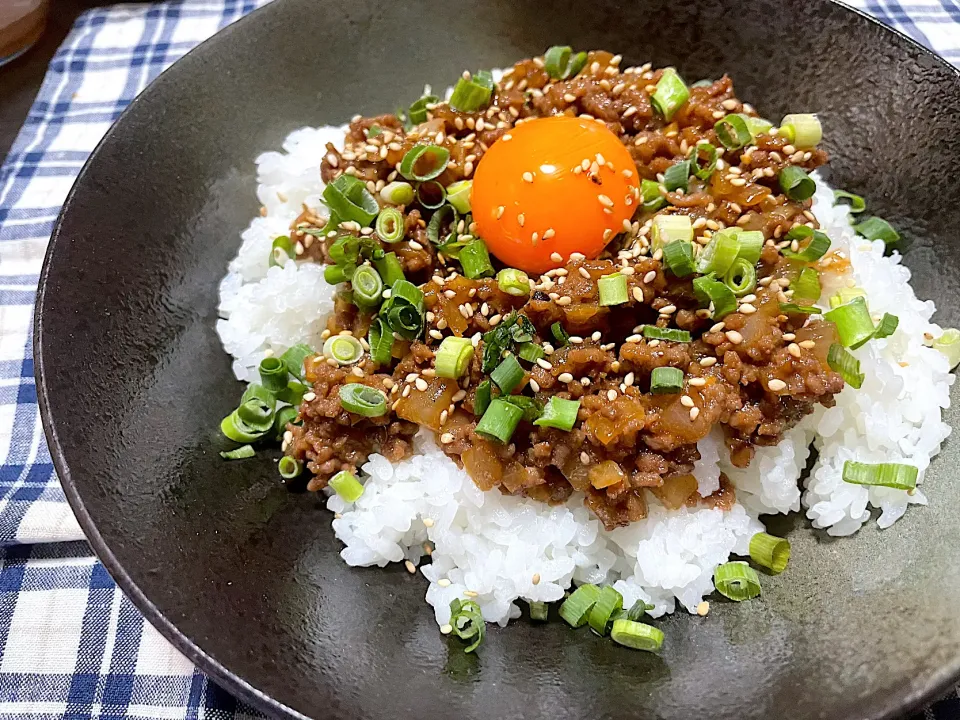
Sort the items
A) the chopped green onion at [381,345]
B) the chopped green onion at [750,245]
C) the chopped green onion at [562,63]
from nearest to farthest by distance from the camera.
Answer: the chopped green onion at [750,245], the chopped green onion at [381,345], the chopped green onion at [562,63]

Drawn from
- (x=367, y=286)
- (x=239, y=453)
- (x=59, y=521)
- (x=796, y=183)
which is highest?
(x=796, y=183)

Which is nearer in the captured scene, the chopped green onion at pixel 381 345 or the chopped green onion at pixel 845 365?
the chopped green onion at pixel 845 365

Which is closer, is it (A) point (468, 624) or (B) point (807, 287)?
(A) point (468, 624)

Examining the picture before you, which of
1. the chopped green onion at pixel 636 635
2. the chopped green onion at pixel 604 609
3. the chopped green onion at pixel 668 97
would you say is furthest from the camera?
the chopped green onion at pixel 668 97

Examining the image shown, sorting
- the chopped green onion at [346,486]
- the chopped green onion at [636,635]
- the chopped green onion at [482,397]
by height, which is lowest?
the chopped green onion at [346,486]

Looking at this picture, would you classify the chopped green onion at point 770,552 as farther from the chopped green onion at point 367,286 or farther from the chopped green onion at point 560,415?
the chopped green onion at point 367,286

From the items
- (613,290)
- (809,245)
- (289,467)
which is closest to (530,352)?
(613,290)

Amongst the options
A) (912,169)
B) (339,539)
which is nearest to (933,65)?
(912,169)

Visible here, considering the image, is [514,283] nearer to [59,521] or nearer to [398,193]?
[398,193]

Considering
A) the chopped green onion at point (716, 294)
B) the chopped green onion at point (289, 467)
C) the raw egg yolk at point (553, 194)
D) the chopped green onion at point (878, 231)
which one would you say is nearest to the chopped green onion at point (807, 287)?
the chopped green onion at point (716, 294)
